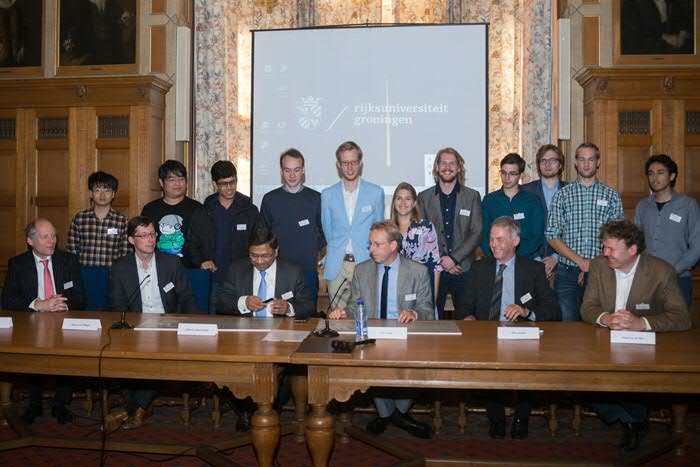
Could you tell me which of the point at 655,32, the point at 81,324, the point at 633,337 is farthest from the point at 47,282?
the point at 655,32

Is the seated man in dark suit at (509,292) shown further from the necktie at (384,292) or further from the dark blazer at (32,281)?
the dark blazer at (32,281)

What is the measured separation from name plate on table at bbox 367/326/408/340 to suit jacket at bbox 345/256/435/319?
76 centimetres

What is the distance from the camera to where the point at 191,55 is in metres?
7.70

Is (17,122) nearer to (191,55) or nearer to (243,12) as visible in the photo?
(191,55)

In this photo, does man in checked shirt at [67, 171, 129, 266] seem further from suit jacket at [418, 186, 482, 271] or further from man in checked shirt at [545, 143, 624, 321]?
man in checked shirt at [545, 143, 624, 321]

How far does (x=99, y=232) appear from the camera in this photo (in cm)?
513

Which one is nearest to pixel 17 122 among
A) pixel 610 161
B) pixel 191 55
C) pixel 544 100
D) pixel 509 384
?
pixel 191 55

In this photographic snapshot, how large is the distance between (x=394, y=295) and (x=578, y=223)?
162 centimetres

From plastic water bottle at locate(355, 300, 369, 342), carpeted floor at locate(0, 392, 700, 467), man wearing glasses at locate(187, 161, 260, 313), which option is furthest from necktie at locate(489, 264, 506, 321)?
man wearing glasses at locate(187, 161, 260, 313)

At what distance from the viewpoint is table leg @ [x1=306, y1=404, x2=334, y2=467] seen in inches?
114

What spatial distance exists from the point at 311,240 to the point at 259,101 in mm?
2827

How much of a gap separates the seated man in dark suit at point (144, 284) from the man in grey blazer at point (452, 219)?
1.78 metres

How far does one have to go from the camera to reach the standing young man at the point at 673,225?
4.92m

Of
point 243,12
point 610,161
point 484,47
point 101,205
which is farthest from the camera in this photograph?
point 243,12
